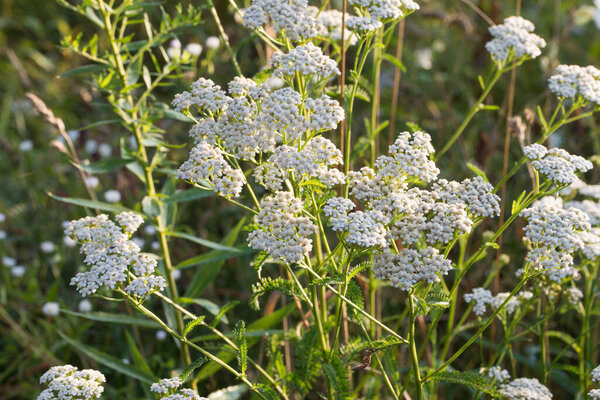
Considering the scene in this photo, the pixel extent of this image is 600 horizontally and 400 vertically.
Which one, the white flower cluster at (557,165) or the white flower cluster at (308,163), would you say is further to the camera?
the white flower cluster at (557,165)

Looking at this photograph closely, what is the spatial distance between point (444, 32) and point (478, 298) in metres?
3.90

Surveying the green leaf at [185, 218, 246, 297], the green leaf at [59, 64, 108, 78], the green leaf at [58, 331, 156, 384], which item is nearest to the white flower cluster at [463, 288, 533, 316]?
the green leaf at [185, 218, 246, 297]

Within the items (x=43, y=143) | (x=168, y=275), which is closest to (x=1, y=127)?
(x=43, y=143)

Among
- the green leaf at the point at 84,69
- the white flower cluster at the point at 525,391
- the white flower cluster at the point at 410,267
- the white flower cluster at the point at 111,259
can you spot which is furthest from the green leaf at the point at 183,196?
the white flower cluster at the point at 525,391

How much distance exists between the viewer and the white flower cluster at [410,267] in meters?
1.92

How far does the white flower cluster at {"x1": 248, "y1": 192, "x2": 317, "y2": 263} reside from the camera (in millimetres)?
1899

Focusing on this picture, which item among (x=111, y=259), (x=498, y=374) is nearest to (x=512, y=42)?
(x=498, y=374)

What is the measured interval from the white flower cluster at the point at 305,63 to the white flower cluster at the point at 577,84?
0.92m

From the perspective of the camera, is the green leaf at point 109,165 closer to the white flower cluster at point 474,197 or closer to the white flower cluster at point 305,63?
the white flower cluster at point 305,63

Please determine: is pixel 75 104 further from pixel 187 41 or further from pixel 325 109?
pixel 325 109

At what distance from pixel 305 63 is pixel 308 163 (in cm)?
35

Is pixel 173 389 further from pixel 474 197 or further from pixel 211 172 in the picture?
pixel 474 197

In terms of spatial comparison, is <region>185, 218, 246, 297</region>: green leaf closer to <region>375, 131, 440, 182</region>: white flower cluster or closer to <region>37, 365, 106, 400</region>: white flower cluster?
<region>37, 365, 106, 400</region>: white flower cluster

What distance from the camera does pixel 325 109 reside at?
2061 millimetres
